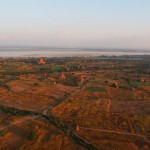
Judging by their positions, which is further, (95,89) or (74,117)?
(95,89)

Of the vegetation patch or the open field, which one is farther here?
the vegetation patch

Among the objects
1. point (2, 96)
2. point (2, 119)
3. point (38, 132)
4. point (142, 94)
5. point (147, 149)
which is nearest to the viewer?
point (147, 149)

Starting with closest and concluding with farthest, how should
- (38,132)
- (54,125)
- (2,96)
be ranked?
(38,132), (54,125), (2,96)

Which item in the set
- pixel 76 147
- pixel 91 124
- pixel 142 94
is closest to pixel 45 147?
pixel 76 147

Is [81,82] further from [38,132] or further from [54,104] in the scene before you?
[38,132]

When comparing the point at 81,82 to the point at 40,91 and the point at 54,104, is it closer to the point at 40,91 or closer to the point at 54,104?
the point at 40,91

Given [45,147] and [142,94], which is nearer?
[45,147]

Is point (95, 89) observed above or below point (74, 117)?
below

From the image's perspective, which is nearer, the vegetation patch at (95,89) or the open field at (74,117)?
the open field at (74,117)

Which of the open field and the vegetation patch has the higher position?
the open field

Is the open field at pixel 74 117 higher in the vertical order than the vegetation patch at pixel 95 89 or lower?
higher
